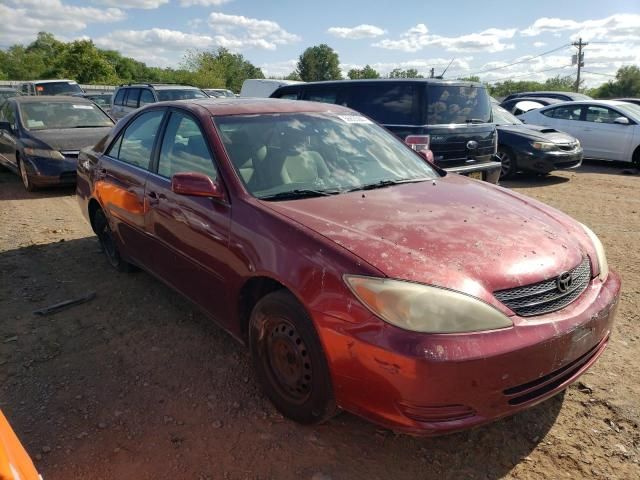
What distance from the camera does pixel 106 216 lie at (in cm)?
464

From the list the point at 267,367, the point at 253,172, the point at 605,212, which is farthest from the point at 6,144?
the point at 605,212

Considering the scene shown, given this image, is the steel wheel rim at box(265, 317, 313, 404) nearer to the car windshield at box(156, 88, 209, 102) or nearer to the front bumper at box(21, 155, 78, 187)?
the front bumper at box(21, 155, 78, 187)

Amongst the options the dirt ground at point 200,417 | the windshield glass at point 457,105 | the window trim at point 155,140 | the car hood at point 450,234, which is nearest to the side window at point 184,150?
the window trim at point 155,140

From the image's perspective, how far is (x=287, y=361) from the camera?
8.52 feet

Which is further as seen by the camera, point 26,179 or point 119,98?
point 119,98

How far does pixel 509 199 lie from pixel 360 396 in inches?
69.7

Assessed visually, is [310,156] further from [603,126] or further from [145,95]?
[145,95]

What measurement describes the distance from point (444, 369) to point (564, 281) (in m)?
0.85

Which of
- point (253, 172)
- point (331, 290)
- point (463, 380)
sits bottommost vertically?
point (463, 380)

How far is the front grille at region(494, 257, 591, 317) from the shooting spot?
225 cm

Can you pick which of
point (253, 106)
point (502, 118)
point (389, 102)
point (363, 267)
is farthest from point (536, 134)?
point (363, 267)

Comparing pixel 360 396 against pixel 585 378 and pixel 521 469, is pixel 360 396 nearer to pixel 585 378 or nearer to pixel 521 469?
pixel 521 469

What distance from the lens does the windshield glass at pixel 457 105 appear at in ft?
22.4

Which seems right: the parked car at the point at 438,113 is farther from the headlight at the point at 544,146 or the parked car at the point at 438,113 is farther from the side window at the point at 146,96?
the side window at the point at 146,96
